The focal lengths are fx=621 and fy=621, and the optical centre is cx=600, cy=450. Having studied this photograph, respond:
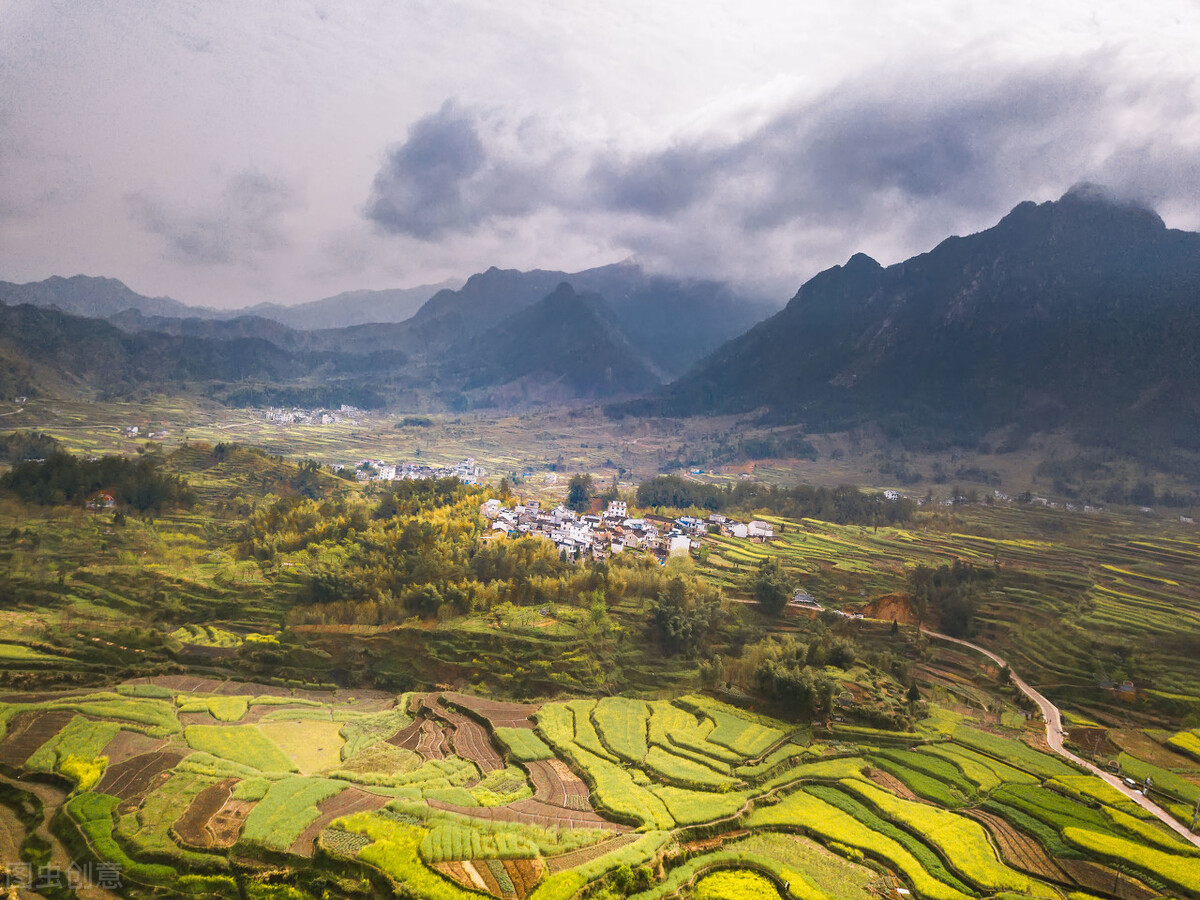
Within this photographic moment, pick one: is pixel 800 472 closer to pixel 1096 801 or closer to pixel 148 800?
pixel 1096 801

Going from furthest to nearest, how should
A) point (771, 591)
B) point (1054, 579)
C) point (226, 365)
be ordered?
point (226, 365)
point (1054, 579)
point (771, 591)

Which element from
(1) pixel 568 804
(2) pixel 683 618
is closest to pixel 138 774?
(1) pixel 568 804

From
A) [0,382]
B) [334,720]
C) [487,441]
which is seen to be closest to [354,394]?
[487,441]

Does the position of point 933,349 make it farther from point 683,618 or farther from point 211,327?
point 211,327

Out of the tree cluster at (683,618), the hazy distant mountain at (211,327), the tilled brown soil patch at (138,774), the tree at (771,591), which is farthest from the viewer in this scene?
the hazy distant mountain at (211,327)

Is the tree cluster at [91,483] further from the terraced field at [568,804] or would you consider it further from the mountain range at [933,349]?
the mountain range at [933,349]

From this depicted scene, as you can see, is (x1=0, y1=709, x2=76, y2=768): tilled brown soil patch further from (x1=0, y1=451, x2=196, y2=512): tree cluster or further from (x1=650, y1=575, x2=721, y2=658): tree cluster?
(x1=650, y1=575, x2=721, y2=658): tree cluster

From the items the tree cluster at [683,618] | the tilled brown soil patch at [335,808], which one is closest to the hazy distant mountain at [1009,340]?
the tree cluster at [683,618]
